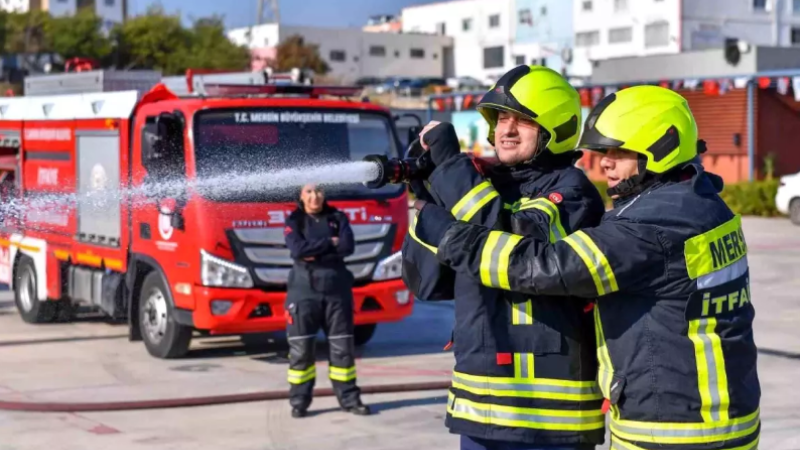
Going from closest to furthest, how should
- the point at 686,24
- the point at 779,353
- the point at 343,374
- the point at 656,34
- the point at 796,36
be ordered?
the point at 343,374
the point at 779,353
the point at 686,24
the point at 656,34
the point at 796,36

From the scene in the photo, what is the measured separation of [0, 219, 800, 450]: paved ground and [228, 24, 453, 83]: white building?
76.5 m

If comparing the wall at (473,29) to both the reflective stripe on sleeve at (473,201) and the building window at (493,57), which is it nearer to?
the building window at (493,57)

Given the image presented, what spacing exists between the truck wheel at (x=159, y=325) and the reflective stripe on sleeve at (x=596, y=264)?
752 centimetres

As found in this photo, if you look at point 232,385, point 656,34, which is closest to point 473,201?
point 232,385

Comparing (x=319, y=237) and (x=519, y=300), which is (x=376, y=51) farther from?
(x=519, y=300)

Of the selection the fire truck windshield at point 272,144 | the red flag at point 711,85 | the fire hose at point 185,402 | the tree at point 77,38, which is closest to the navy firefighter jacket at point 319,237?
the fire truck windshield at point 272,144

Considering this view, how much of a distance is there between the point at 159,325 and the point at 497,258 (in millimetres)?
7803

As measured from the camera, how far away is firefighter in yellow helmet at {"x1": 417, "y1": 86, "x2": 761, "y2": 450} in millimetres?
3383

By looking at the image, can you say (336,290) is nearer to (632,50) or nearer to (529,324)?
(529,324)

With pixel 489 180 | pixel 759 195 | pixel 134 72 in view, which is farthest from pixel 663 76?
pixel 489 180

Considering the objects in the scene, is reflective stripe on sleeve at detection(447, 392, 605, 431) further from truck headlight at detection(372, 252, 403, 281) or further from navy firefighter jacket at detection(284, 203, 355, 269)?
truck headlight at detection(372, 252, 403, 281)

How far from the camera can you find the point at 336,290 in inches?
345

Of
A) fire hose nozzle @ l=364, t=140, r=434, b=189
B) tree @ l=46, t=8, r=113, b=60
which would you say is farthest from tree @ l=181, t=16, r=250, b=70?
fire hose nozzle @ l=364, t=140, r=434, b=189

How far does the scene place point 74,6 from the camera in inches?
3632
